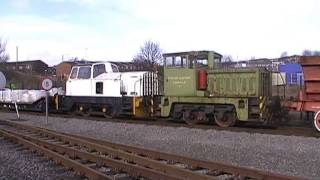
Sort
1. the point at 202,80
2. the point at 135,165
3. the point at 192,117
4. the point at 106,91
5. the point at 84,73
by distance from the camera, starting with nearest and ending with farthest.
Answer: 1. the point at 135,165
2. the point at 202,80
3. the point at 192,117
4. the point at 106,91
5. the point at 84,73

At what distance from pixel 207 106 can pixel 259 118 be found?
2187mm

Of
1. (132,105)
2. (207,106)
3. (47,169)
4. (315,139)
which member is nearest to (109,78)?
(132,105)

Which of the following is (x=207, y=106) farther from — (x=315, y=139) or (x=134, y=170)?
(x=134, y=170)

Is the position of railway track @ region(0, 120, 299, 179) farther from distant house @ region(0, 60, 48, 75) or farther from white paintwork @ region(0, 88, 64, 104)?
distant house @ region(0, 60, 48, 75)

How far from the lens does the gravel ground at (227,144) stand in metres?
10.3

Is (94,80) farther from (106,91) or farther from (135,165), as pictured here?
(135,165)

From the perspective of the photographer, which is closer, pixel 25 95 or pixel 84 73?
pixel 84 73

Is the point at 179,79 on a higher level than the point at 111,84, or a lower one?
higher

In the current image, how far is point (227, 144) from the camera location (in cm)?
1366

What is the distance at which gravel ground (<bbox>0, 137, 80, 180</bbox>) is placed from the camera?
9.13 metres

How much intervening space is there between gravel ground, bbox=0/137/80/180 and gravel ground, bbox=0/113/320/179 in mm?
3324

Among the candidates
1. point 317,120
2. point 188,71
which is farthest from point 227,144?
point 188,71

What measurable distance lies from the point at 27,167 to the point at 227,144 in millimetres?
5952

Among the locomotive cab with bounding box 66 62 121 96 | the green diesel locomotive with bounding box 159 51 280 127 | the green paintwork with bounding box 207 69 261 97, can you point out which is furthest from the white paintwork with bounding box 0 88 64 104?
the green paintwork with bounding box 207 69 261 97
